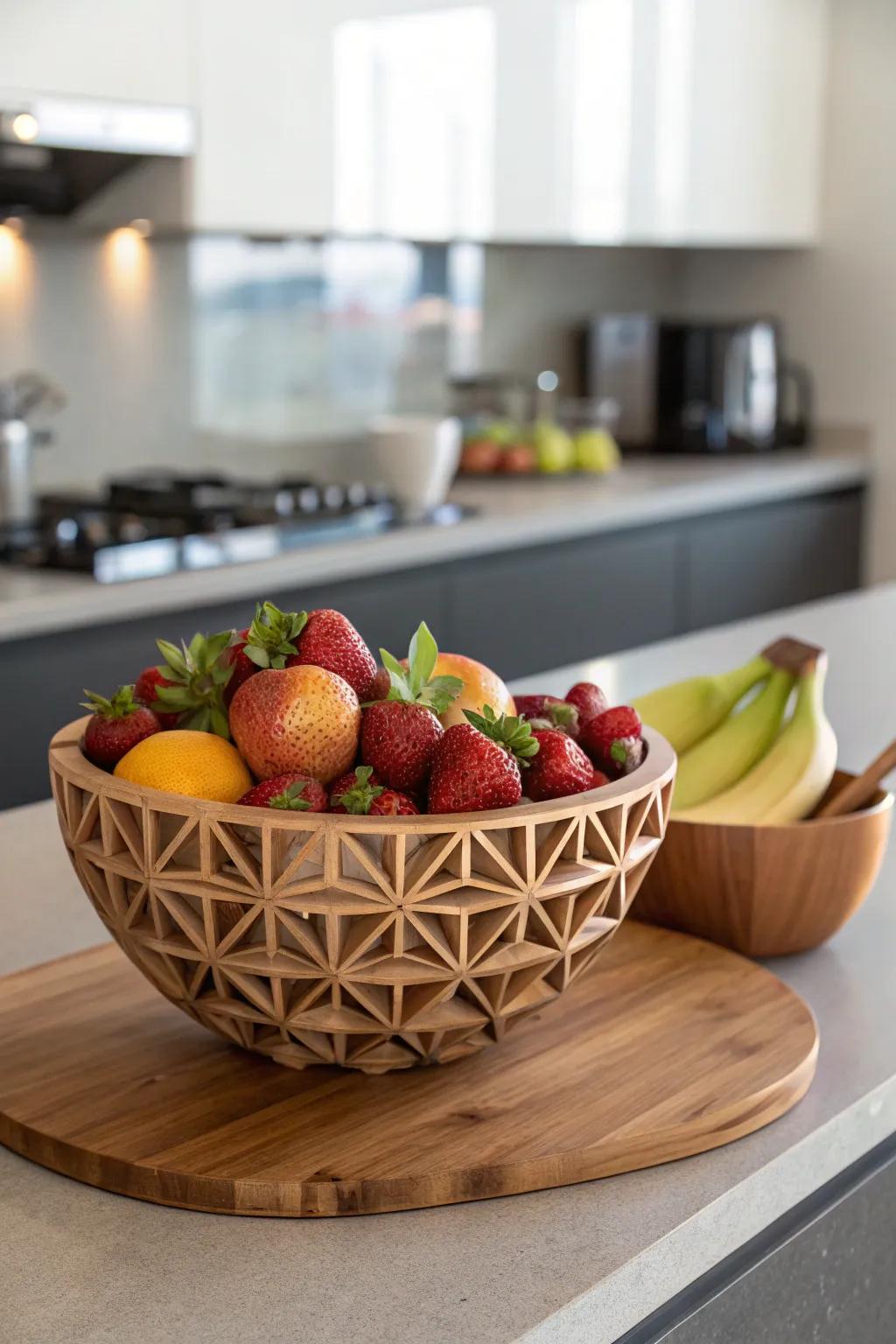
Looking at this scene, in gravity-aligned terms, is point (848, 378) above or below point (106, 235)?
below

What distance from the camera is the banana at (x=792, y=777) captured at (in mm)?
A: 982

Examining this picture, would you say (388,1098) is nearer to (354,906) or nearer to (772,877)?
(354,906)

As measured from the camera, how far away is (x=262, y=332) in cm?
331

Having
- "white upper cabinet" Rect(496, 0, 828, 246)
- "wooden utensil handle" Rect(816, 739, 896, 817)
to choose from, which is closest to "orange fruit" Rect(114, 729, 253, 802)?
"wooden utensil handle" Rect(816, 739, 896, 817)

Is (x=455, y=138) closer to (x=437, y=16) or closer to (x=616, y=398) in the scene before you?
(x=437, y=16)

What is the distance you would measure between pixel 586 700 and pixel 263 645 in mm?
182

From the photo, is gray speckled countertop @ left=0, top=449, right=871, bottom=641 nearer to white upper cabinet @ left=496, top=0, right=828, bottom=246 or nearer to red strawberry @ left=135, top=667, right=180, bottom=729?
white upper cabinet @ left=496, top=0, right=828, bottom=246

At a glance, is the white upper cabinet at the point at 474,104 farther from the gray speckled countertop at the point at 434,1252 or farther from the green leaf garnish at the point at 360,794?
the gray speckled countertop at the point at 434,1252

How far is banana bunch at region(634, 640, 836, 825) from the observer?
988 millimetres

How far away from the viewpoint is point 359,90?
2.85 metres

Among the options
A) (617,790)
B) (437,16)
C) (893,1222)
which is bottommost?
(893,1222)

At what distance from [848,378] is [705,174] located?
2.34 ft

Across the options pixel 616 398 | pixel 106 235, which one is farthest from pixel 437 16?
pixel 616 398

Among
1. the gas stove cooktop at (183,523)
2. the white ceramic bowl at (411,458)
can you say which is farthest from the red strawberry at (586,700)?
the white ceramic bowl at (411,458)
